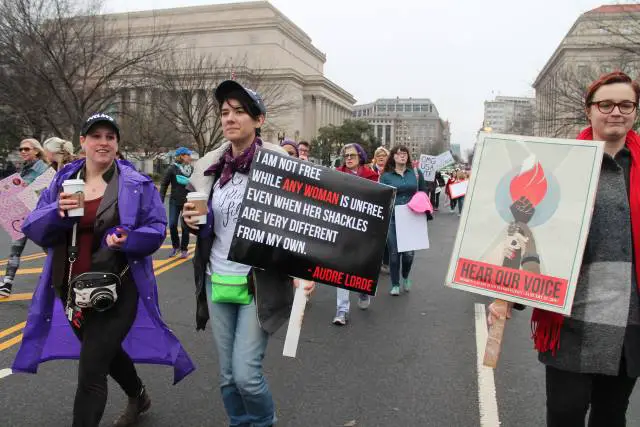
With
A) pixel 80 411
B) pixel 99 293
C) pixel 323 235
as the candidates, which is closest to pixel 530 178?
pixel 323 235

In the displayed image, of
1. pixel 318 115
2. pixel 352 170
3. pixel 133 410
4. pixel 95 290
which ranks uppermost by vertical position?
pixel 318 115

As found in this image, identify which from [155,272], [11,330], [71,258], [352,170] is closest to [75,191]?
[71,258]

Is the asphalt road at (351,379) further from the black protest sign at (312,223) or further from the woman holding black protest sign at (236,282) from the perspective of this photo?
the black protest sign at (312,223)

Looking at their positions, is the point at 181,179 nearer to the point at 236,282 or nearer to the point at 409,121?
the point at 236,282

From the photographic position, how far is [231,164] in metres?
3.02

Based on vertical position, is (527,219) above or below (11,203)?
above

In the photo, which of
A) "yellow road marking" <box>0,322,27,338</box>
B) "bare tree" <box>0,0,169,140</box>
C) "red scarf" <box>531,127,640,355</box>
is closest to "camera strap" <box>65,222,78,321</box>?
"red scarf" <box>531,127,640,355</box>

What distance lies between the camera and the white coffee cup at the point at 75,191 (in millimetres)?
2775

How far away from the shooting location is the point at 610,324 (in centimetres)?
231

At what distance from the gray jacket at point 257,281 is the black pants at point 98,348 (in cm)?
42

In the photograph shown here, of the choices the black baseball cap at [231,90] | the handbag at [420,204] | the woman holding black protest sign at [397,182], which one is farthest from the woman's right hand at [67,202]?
the handbag at [420,204]

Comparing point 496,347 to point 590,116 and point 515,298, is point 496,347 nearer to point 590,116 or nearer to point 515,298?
point 515,298

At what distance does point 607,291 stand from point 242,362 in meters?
1.78

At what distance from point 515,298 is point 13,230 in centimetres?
629
